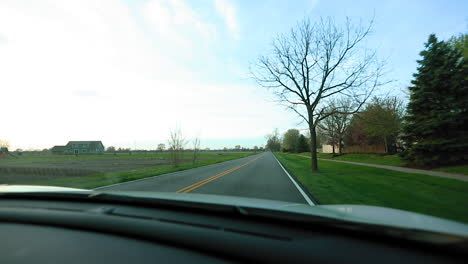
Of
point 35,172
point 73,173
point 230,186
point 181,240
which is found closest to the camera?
point 181,240

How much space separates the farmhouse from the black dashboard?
333 feet

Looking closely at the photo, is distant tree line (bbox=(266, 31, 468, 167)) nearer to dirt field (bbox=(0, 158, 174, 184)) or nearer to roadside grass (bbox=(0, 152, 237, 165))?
dirt field (bbox=(0, 158, 174, 184))

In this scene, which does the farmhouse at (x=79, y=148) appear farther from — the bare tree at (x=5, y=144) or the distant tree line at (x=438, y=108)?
the distant tree line at (x=438, y=108)

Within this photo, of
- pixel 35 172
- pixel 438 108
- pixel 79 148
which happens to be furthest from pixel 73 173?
pixel 79 148

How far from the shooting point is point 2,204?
227cm

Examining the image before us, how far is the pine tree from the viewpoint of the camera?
15.6 m

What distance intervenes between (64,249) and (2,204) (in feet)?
4.93

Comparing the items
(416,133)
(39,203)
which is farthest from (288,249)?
(416,133)

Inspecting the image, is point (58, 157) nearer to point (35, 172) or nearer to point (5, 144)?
point (5, 144)

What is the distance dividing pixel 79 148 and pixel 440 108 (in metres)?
107

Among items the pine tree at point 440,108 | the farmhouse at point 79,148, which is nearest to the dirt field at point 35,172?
the pine tree at point 440,108

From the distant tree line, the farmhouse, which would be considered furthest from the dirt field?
the farmhouse

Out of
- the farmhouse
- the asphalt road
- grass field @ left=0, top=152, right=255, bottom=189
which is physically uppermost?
the farmhouse

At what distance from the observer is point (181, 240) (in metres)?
1.36
